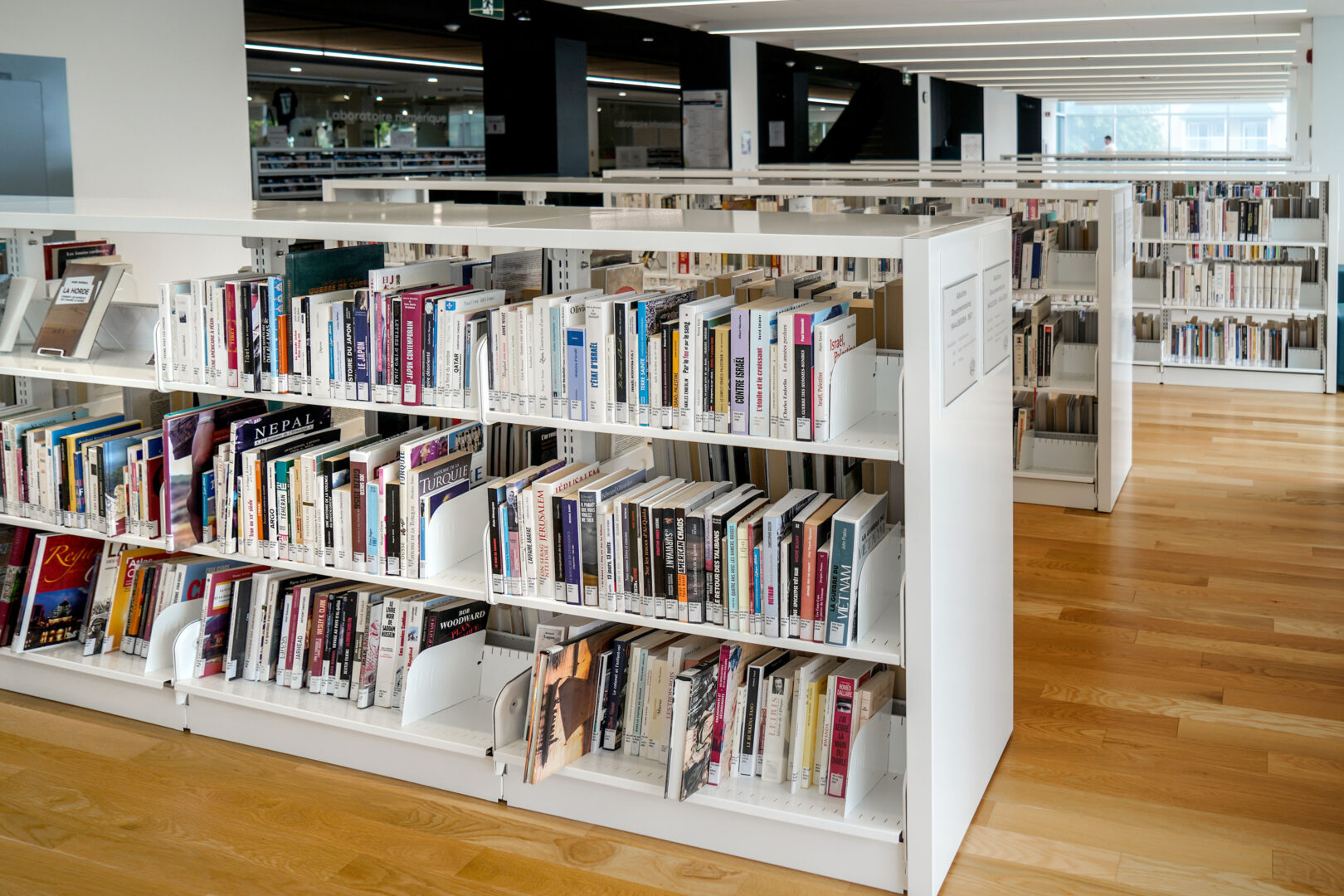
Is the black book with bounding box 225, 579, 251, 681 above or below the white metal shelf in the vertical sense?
below

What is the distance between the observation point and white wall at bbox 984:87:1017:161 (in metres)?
21.5

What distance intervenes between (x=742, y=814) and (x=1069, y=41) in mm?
12257

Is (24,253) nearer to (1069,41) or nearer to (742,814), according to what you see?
(742,814)

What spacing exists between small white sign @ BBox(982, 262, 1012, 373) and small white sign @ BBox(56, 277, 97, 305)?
2.54m

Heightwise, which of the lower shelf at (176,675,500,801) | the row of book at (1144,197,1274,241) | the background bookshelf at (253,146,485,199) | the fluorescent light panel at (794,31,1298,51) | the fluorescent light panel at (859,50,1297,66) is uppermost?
the fluorescent light panel at (859,50,1297,66)

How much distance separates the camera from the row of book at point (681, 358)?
2.44 meters

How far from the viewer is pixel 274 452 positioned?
10.2 ft

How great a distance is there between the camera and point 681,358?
255 cm

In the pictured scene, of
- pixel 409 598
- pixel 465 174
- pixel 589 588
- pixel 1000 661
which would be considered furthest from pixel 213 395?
pixel 465 174

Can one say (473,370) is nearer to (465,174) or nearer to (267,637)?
(267,637)

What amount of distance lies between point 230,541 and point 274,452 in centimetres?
27

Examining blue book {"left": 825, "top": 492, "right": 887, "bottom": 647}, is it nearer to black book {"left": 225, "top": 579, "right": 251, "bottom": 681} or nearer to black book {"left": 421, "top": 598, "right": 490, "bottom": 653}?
black book {"left": 421, "top": 598, "right": 490, "bottom": 653}

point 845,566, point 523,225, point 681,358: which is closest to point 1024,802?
point 845,566

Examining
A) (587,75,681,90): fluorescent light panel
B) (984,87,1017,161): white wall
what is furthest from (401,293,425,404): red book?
(984,87,1017,161): white wall
